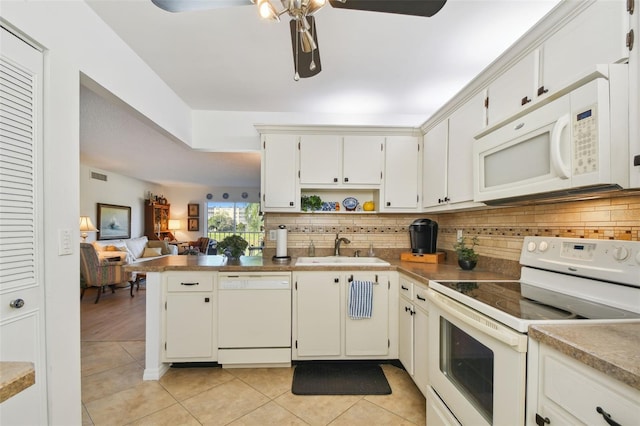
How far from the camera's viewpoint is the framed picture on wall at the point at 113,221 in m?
5.60

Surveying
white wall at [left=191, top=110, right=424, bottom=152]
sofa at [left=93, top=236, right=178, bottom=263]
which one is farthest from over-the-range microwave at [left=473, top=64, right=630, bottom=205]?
sofa at [left=93, top=236, right=178, bottom=263]

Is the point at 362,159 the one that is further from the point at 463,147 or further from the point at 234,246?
the point at 234,246

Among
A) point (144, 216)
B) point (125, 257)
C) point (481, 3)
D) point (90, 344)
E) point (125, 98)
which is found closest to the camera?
point (481, 3)

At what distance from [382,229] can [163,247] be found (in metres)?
5.50

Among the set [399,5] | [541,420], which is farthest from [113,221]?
[541,420]

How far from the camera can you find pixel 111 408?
1.85 metres

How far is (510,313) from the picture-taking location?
3.42ft

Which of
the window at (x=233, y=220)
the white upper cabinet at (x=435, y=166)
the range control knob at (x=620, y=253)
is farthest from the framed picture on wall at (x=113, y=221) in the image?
the range control knob at (x=620, y=253)

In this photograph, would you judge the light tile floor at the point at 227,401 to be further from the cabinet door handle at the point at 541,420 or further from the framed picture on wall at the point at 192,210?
the framed picture on wall at the point at 192,210

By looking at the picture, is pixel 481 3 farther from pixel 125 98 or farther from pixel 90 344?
pixel 90 344

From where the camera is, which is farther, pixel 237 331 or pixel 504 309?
pixel 237 331

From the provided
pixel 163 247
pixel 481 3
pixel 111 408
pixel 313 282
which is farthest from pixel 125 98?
pixel 163 247

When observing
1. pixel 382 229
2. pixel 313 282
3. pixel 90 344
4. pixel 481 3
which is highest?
pixel 481 3

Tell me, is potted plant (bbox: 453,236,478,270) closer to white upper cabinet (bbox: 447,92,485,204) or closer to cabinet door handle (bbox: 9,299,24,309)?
white upper cabinet (bbox: 447,92,485,204)
